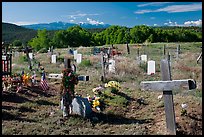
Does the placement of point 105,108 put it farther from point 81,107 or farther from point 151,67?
point 151,67

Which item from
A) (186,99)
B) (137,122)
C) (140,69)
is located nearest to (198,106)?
(186,99)

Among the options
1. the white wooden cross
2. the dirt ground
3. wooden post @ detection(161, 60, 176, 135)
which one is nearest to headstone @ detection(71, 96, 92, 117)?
the dirt ground

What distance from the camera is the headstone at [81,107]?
9.54m

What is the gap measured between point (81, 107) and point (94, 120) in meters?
0.52

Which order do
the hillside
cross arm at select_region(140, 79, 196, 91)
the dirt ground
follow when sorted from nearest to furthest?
1. cross arm at select_region(140, 79, 196, 91)
2. the dirt ground
3. the hillside

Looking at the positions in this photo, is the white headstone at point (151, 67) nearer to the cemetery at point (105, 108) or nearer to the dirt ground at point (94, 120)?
the cemetery at point (105, 108)

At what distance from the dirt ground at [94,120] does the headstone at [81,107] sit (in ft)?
0.77

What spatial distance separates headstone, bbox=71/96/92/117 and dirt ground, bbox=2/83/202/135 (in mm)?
235

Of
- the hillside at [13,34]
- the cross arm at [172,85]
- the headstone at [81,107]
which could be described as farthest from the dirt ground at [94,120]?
the hillside at [13,34]

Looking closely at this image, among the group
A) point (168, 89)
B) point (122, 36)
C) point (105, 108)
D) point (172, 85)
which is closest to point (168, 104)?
point (168, 89)

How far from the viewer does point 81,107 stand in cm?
957

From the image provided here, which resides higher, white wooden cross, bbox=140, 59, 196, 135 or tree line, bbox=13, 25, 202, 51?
tree line, bbox=13, 25, 202, 51

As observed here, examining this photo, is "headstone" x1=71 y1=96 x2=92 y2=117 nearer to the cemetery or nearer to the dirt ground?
the cemetery

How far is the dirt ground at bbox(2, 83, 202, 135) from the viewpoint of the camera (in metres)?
8.40
